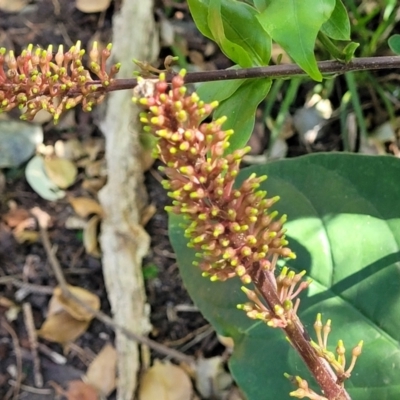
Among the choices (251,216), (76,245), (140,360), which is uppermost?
(251,216)

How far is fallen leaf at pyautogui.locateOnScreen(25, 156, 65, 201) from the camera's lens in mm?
1715

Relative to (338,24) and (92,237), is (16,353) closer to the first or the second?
(92,237)

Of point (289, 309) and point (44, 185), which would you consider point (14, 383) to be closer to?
point (44, 185)

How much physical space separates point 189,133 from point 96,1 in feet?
4.45

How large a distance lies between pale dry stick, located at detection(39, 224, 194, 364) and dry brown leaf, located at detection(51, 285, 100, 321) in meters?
0.01

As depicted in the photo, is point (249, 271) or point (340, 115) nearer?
point (249, 271)

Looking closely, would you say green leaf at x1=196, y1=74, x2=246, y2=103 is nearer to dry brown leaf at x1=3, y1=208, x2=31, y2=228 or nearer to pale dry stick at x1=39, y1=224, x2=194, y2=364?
pale dry stick at x1=39, y1=224, x2=194, y2=364

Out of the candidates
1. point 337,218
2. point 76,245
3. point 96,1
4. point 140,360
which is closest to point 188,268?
point 337,218

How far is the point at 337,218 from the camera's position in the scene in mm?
1146

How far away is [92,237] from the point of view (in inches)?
64.8

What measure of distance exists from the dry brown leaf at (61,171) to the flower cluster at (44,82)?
1018mm

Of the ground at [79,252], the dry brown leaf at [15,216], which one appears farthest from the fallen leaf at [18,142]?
the dry brown leaf at [15,216]

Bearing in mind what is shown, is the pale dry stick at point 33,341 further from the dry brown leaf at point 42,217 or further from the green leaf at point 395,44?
the green leaf at point 395,44

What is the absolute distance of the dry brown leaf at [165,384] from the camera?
1.52 m
